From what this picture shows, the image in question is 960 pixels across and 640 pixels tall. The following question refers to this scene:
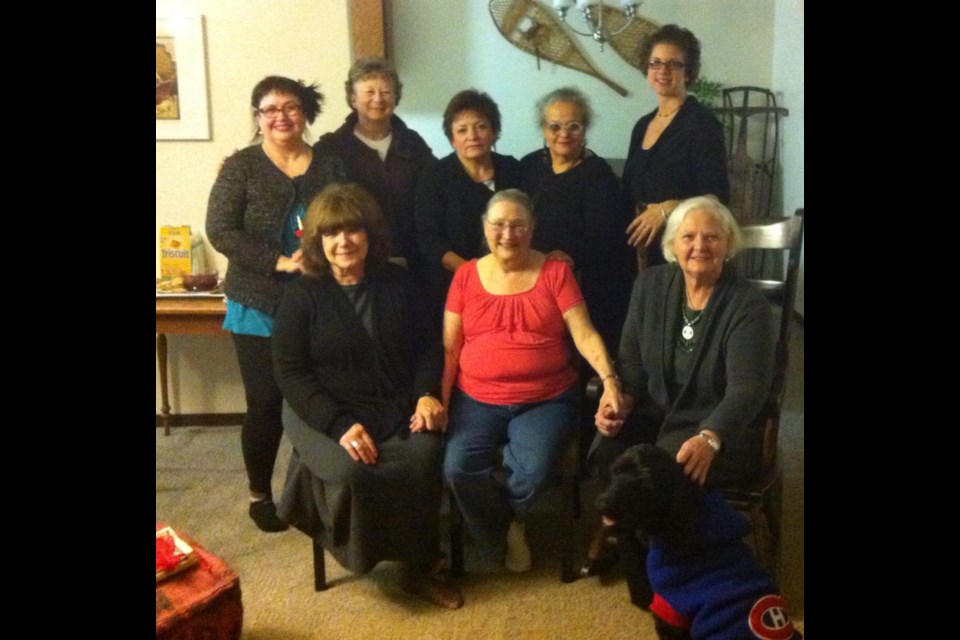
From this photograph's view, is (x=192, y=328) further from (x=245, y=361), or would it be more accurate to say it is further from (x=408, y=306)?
(x=408, y=306)

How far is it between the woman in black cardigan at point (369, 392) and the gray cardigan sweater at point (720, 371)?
0.46 m

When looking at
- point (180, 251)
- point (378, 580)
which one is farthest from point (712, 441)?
point (180, 251)

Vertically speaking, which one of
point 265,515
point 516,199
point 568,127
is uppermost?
point 568,127

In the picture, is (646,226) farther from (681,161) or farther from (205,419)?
(205,419)

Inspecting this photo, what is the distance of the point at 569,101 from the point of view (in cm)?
146

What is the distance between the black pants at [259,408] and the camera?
1.65m

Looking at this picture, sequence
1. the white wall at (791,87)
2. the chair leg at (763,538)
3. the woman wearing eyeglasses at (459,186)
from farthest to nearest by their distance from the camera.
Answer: the woman wearing eyeglasses at (459,186) → the chair leg at (763,538) → the white wall at (791,87)

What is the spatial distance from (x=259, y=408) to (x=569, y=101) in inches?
36.2

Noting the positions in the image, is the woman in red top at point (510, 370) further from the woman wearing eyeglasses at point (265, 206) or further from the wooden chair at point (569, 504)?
the woman wearing eyeglasses at point (265, 206)

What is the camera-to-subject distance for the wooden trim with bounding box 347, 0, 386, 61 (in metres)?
1.47

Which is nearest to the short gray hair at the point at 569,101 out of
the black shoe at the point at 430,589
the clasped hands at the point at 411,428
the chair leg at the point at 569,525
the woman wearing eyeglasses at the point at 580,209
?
the woman wearing eyeglasses at the point at 580,209

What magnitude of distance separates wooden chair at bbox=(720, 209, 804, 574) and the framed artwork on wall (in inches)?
42.0
